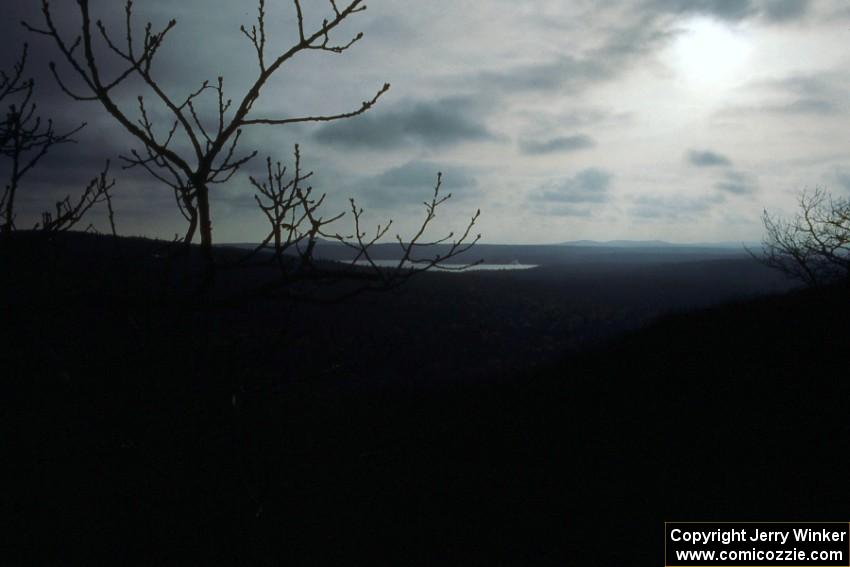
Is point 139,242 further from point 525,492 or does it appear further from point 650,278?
point 650,278

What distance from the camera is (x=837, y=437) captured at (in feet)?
28.3

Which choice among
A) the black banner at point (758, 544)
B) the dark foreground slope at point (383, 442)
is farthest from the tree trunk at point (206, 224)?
the black banner at point (758, 544)

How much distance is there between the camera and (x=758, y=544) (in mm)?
6945

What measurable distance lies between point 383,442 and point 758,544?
10.0m

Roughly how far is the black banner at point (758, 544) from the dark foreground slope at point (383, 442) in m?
0.29

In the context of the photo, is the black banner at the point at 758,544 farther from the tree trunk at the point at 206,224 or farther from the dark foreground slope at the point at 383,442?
the tree trunk at the point at 206,224

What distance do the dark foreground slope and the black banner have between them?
Answer: 0.94ft

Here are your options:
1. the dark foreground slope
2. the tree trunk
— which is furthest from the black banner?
the tree trunk

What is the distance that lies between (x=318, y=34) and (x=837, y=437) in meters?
10.4

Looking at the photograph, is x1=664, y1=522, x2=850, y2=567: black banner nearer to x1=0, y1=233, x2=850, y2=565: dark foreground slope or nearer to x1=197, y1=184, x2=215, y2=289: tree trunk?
x1=0, y1=233, x2=850, y2=565: dark foreground slope

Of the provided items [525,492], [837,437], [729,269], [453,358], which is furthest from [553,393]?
[729,269]

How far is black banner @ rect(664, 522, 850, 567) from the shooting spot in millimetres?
6449

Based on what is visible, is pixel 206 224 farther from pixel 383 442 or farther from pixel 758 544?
pixel 383 442

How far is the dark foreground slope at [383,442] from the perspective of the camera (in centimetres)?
370
